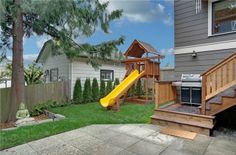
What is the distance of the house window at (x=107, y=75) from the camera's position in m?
11.6

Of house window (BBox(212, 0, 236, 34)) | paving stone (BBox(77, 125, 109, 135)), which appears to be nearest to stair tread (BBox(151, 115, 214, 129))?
paving stone (BBox(77, 125, 109, 135))

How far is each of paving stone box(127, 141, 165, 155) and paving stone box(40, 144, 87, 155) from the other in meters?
1.01

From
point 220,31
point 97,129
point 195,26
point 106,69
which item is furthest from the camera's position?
point 106,69

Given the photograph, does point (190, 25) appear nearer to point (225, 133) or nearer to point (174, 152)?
point (225, 133)

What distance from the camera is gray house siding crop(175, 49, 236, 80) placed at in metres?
5.86

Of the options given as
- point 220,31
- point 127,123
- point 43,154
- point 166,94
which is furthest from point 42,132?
point 220,31

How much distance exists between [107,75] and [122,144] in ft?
27.3

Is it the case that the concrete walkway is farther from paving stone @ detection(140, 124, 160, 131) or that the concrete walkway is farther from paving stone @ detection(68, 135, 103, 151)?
paving stone @ detection(140, 124, 160, 131)

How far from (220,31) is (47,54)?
10.7 m

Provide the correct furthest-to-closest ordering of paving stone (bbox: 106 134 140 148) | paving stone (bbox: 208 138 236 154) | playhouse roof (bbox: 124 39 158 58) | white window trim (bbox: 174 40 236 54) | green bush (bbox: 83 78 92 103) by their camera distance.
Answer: green bush (bbox: 83 78 92 103), playhouse roof (bbox: 124 39 158 58), white window trim (bbox: 174 40 236 54), paving stone (bbox: 106 134 140 148), paving stone (bbox: 208 138 236 154)

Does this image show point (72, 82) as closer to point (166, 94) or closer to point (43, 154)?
point (166, 94)

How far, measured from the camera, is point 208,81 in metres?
4.48

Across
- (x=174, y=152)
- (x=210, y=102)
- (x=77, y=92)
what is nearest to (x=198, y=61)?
(x=210, y=102)

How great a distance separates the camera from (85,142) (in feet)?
12.8
